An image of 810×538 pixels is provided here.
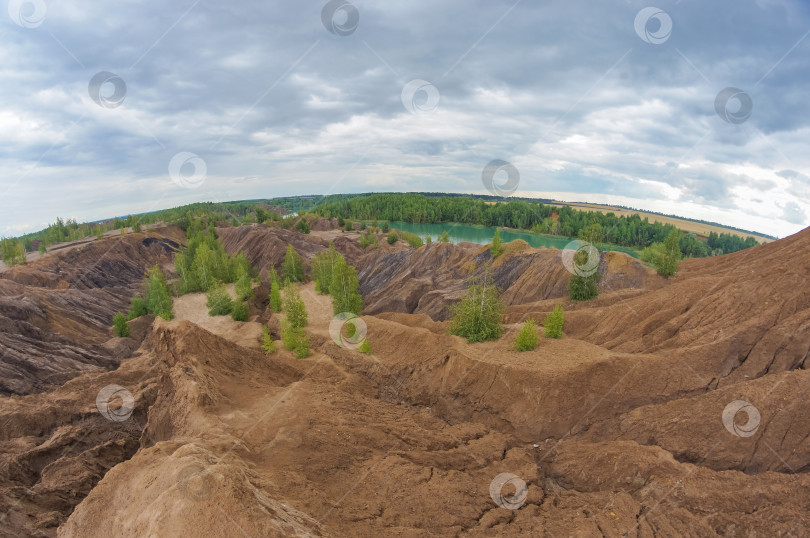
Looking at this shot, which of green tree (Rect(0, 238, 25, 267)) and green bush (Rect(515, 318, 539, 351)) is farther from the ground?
green tree (Rect(0, 238, 25, 267))

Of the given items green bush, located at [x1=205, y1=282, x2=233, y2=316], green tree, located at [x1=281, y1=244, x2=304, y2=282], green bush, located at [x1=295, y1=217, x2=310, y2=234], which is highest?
green bush, located at [x1=295, y1=217, x2=310, y2=234]

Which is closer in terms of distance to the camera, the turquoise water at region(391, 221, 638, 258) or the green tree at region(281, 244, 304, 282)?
the green tree at region(281, 244, 304, 282)

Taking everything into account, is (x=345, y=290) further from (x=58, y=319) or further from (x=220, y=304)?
(x=58, y=319)

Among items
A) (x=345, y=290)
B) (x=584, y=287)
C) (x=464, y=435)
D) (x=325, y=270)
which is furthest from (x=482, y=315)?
(x=325, y=270)

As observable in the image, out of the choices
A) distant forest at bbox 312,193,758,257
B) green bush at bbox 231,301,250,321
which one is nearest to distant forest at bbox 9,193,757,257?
distant forest at bbox 312,193,758,257

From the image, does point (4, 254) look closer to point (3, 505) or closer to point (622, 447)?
point (3, 505)

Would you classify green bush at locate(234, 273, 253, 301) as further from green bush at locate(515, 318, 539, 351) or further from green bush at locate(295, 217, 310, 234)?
green bush at locate(295, 217, 310, 234)

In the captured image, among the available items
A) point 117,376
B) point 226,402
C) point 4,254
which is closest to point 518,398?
point 226,402
